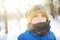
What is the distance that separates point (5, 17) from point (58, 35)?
46 centimetres

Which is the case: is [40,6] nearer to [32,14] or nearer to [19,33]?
[32,14]

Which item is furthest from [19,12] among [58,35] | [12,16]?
[58,35]

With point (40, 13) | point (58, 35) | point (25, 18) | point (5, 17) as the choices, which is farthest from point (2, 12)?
point (58, 35)

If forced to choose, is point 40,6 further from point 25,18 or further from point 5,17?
point 5,17

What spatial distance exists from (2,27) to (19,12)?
0.18 m

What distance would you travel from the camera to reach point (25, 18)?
1.14m

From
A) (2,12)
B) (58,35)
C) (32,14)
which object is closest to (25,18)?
(32,14)

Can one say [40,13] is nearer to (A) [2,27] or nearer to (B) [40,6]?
(B) [40,6]

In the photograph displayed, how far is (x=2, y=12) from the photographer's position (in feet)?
3.67

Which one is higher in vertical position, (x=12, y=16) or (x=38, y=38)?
(x=12, y=16)

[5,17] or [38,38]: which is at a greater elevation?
[5,17]

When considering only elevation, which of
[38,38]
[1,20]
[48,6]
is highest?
[48,6]

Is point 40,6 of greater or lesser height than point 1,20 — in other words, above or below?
above

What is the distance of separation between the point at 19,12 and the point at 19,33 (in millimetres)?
169
